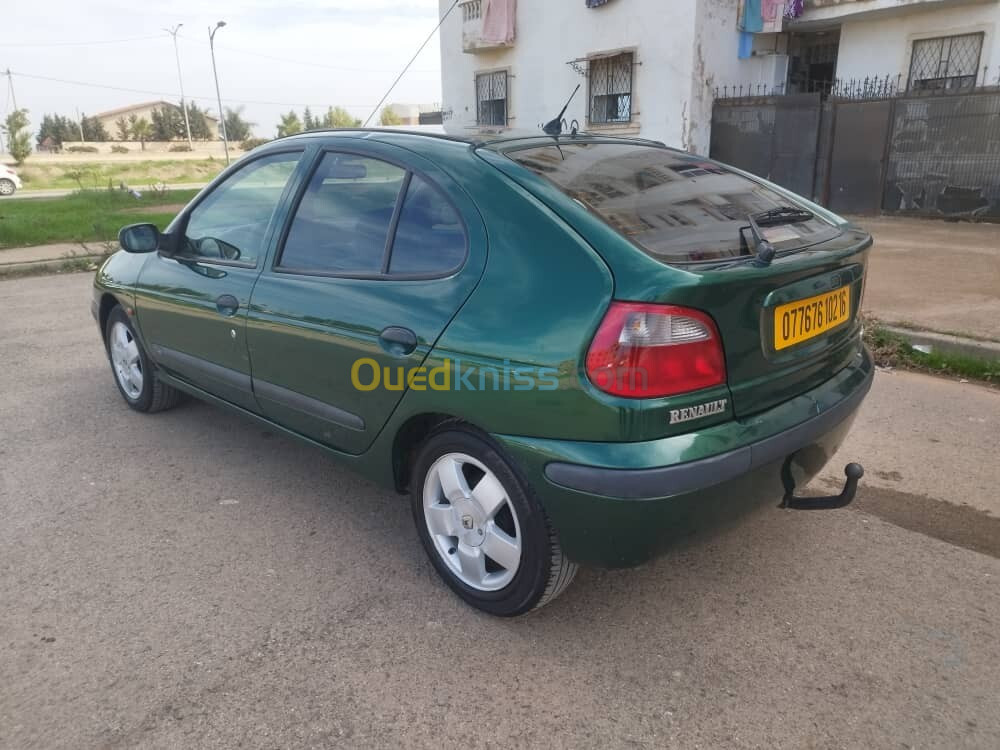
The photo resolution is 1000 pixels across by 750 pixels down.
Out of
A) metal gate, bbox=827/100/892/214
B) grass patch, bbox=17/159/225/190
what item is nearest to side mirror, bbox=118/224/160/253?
metal gate, bbox=827/100/892/214

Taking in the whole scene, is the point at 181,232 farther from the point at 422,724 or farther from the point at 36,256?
the point at 36,256

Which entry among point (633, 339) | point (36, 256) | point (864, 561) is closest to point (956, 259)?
point (864, 561)

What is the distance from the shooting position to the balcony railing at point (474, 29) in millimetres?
18234

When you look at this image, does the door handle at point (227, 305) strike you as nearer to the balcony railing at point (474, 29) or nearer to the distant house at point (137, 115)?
the balcony railing at point (474, 29)

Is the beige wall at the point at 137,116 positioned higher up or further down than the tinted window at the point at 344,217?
higher up

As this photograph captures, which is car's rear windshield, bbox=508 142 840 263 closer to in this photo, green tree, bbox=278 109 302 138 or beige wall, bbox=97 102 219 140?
green tree, bbox=278 109 302 138

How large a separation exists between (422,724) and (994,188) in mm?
12420

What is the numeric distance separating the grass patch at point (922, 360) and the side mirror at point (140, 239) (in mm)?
4500

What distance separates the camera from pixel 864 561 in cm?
279

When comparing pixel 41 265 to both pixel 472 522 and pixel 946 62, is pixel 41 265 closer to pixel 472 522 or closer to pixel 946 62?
pixel 472 522

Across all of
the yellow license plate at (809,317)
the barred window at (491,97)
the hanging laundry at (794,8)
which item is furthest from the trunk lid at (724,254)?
the barred window at (491,97)

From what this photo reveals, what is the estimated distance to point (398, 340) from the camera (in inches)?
97.6

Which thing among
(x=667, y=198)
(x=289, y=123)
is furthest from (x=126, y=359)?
(x=289, y=123)

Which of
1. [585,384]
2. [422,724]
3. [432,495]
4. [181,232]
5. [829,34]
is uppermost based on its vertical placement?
[829,34]
